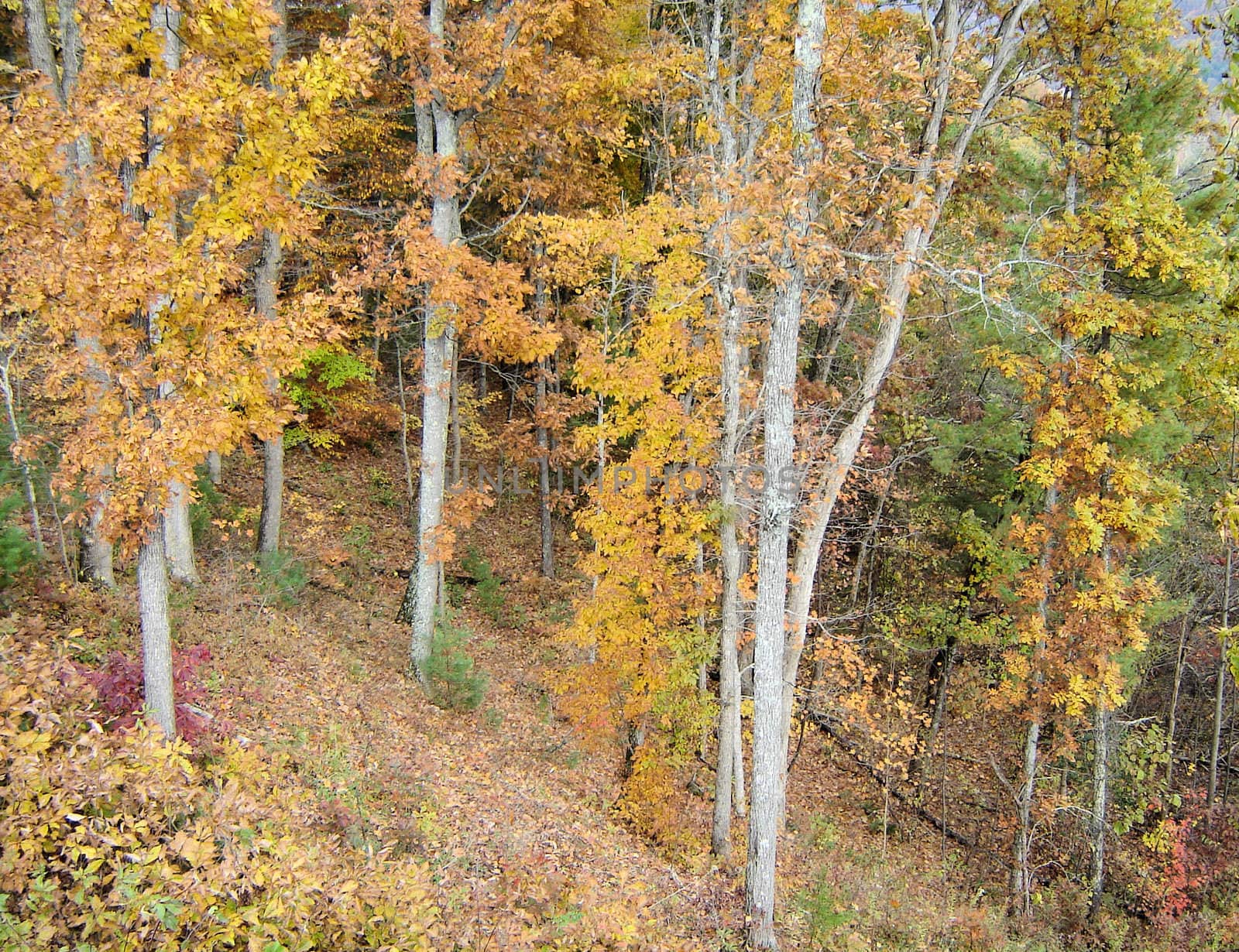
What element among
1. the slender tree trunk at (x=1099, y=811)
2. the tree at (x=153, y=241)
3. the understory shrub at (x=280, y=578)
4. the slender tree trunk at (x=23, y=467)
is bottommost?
the slender tree trunk at (x=1099, y=811)

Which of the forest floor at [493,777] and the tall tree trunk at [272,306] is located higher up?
the tall tree trunk at [272,306]

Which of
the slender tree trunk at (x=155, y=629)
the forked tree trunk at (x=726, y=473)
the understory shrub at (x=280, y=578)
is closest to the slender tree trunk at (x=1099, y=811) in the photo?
the forked tree trunk at (x=726, y=473)

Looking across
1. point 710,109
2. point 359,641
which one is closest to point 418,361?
point 359,641

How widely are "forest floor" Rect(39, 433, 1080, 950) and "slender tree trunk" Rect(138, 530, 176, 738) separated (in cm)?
116

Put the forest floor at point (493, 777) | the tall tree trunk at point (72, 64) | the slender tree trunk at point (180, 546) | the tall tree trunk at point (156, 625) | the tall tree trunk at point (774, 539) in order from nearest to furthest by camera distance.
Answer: the tall tree trunk at point (156, 625)
the forest floor at point (493, 777)
the tall tree trunk at point (774, 539)
the tall tree trunk at point (72, 64)
the slender tree trunk at point (180, 546)

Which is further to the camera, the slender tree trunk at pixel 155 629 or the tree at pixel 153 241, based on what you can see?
the slender tree trunk at pixel 155 629

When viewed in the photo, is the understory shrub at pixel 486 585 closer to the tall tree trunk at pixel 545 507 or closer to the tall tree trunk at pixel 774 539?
the tall tree trunk at pixel 545 507

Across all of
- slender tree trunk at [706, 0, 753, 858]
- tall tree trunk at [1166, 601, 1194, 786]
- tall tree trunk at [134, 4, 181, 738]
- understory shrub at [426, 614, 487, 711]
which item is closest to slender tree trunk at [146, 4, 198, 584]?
tall tree trunk at [134, 4, 181, 738]

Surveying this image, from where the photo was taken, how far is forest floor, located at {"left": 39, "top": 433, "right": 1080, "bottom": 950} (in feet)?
22.2

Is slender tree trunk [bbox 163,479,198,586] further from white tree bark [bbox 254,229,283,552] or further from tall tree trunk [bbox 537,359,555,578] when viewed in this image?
tall tree trunk [bbox 537,359,555,578]

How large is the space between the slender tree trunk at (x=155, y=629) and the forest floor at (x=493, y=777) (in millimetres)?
1162

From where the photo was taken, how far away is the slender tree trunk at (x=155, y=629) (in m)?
5.86

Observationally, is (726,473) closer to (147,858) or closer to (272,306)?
(147,858)

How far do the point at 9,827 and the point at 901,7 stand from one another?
12.5 m
